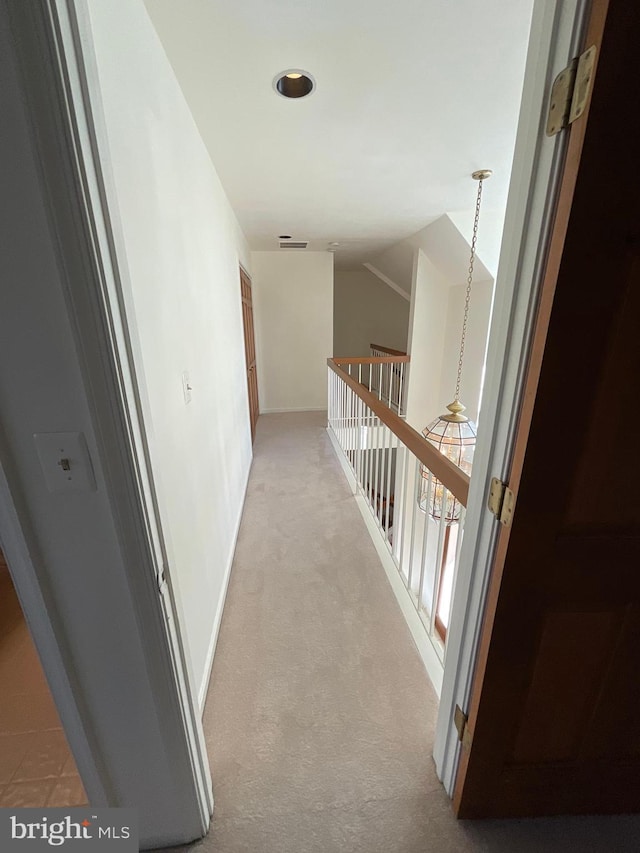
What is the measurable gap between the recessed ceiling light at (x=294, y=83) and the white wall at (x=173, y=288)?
42cm

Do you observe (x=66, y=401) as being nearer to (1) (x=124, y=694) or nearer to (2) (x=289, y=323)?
(1) (x=124, y=694)

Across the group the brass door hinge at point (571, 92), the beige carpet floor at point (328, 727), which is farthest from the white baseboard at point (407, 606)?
the brass door hinge at point (571, 92)

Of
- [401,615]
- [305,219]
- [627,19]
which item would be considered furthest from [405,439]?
[305,219]

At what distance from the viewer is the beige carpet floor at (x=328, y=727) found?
102cm

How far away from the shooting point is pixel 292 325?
5.18 meters

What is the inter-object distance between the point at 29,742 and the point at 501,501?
A: 5.99 feet

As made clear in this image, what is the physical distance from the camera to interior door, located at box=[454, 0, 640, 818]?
0.55m

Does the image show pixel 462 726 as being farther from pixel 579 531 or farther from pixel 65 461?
pixel 65 461

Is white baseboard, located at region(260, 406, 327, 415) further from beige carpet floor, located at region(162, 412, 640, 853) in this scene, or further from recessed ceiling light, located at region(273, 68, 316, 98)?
recessed ceiling light, located at region(273, 68, 316, 98)

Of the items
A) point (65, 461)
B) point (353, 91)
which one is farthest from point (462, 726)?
point (353, 91)

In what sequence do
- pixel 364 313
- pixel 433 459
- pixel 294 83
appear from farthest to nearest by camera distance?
pixel 364 313 < pixel 294 83 < pixel 433 459

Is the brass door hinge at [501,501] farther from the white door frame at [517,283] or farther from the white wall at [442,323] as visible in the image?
the white wall at [442,323]

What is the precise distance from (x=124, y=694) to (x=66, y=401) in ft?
2.35

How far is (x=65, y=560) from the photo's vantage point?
0.70 m
